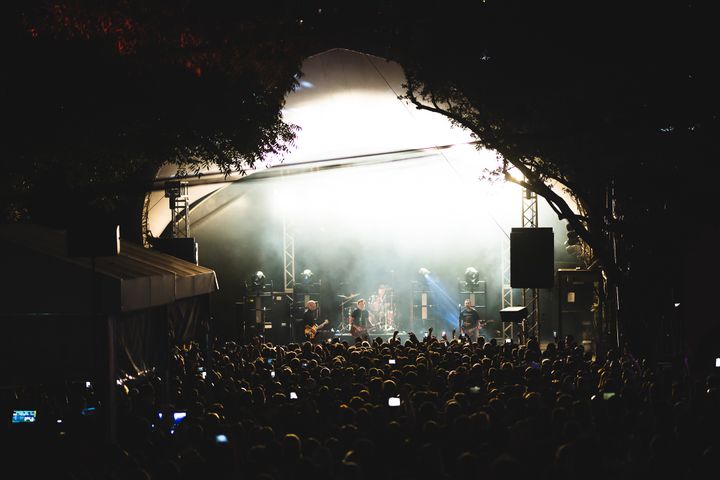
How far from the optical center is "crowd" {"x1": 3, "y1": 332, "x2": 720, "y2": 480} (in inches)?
270

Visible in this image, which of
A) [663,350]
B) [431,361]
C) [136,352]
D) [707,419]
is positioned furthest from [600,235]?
[136,352]

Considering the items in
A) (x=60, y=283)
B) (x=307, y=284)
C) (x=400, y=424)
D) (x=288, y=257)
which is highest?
(x=288, y=257)

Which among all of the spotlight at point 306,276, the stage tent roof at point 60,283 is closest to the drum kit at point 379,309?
the spotlight at point 306,276

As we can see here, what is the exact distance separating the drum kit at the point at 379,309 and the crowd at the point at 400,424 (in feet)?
43.3

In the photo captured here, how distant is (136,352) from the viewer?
38.2 ft

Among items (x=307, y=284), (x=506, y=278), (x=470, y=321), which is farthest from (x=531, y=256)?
(x=307, y=284)

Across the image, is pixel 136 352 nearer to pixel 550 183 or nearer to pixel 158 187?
pixel 158 187

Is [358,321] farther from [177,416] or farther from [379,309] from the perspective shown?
[177,416]

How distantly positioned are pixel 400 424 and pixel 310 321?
51.3ft

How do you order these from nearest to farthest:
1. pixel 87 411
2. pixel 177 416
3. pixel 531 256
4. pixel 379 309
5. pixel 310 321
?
pixel 177 416 < pixel 87 411 < pixel 531 256 < pixel 310 321 < pixel 379 309

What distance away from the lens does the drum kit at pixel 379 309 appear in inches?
1048

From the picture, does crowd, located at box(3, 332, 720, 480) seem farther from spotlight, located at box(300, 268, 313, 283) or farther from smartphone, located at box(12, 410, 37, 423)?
spotlight, located at box(300, 268, 313, 283)

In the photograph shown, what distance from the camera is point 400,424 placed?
8.03 m

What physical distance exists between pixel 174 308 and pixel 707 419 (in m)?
9.34
